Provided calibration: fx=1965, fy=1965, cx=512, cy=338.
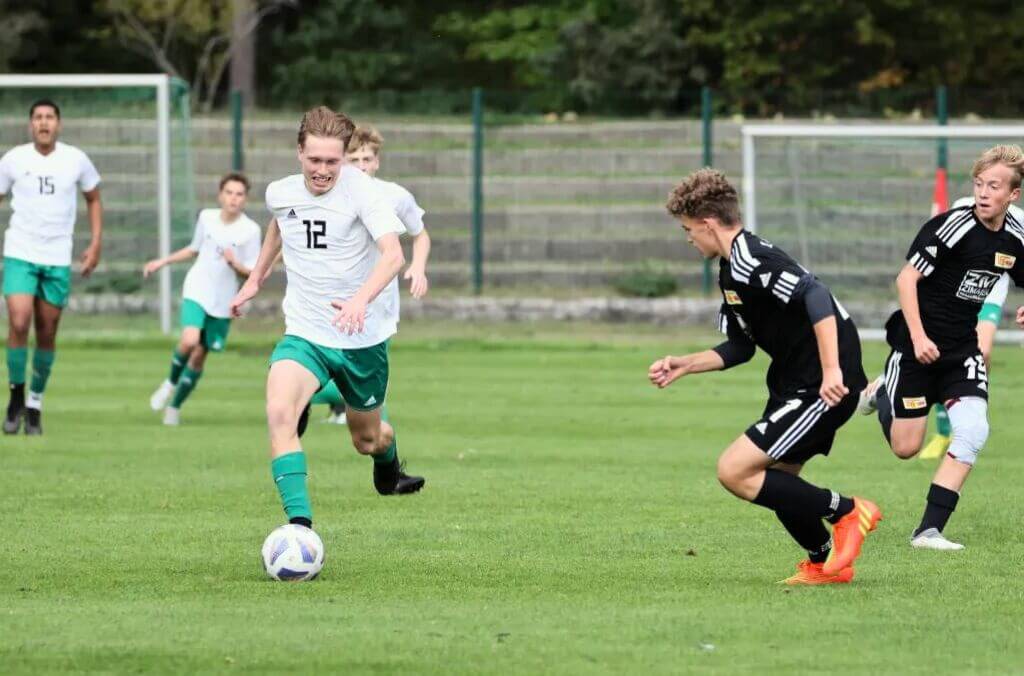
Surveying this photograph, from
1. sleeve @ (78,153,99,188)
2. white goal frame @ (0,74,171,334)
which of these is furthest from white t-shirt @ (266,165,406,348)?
white goal frame @ (0,74,171,334)

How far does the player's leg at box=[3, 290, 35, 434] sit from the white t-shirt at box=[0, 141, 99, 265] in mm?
227

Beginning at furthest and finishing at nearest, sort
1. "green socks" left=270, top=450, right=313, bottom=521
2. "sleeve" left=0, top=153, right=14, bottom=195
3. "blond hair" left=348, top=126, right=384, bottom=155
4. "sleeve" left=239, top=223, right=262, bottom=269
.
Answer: "sleeve" left=239, top=223, right=262, bottom=269 → "sleeve" left=0, top=153, right=14, bottom=195 → "blond hair" left=348, top=126, right=384, bottom=155 → "green socks" left=270, top=450, right=313, bottom=521

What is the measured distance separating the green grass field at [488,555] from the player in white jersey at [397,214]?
89cm

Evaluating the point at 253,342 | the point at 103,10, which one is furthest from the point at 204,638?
the point at 103,10

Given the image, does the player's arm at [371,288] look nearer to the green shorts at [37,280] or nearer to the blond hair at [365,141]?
the blond hair at [365,141]

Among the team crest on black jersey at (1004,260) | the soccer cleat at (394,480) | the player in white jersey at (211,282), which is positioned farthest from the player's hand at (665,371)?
the player in white jersey at (211,282)

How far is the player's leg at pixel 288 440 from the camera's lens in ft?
27.2

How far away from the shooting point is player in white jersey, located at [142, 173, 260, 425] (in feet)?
49.1

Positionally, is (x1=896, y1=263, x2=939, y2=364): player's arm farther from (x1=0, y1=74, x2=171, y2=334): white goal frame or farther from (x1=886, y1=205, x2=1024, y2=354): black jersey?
(x1=0, y1=74, x2=171, y2=334): white goal frame

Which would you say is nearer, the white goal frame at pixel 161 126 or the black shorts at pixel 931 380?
the black shorts at pixel 931 380

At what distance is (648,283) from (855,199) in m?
3.10

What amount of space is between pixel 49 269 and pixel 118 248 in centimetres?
1168

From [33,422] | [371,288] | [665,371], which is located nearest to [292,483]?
[371,288]

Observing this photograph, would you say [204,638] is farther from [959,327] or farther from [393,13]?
[393,13]
